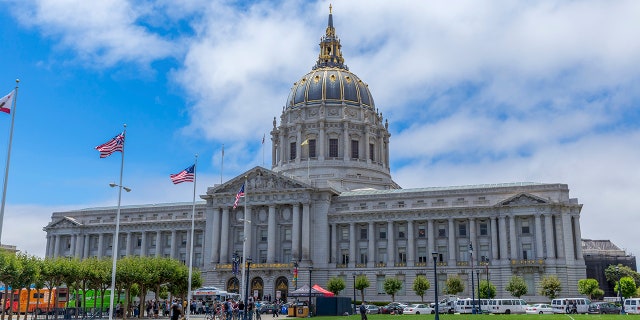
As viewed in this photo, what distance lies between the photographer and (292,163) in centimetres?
12206

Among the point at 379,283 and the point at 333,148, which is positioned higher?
the point at 333,148

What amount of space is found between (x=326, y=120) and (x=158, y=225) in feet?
119

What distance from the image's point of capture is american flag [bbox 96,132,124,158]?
4662 cm

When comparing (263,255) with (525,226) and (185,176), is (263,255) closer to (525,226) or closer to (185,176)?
(525,226)

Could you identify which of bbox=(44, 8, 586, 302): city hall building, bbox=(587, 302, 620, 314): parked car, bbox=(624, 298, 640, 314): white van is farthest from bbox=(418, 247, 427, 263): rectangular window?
bbox=(624, 298, 640, 314): white van

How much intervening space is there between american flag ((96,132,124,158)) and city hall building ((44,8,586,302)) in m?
38.2

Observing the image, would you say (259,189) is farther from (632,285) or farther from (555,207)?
(632,285)

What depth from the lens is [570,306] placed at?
7050 cm

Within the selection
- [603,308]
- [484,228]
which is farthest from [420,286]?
[603,308]

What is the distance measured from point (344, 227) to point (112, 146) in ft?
191

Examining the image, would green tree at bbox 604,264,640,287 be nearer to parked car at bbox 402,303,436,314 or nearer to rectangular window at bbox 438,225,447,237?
rectangular window at bbox 438,225,447,237

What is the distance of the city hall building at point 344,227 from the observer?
3543 inches

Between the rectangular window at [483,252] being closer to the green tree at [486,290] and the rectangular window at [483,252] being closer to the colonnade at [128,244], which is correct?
the green tree at [486,290]

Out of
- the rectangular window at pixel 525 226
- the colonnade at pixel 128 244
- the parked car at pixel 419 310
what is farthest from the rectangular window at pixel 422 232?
the colonnade at pixel 128 244
